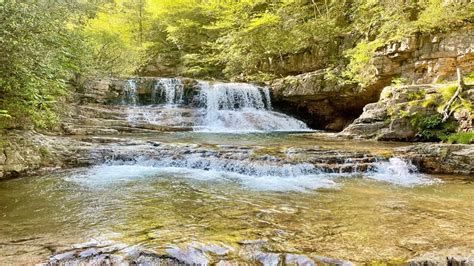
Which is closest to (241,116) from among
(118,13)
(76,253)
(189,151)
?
(189,151)

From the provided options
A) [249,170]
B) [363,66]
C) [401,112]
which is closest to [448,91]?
[401,112]

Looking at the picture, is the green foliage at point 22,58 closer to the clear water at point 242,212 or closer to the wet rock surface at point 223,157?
the wet rock surface at point 223,157

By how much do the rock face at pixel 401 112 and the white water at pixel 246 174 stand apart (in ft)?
11.7

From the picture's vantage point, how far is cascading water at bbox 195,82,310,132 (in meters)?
15.8

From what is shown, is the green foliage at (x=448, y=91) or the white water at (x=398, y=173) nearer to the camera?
the white water at (x=398, y=173)

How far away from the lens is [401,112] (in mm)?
11422

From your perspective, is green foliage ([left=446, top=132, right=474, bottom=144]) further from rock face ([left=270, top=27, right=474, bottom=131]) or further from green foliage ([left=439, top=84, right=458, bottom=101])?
rock face ([left=270, top=27, right=474, bottom=131])

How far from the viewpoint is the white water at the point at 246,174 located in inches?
270

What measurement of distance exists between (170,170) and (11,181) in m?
3.00

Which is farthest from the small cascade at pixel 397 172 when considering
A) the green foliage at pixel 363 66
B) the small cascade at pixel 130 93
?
the small cascade at pixel 130 93

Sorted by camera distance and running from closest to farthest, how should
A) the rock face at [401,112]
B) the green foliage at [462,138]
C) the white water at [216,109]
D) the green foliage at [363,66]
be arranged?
the green foliage at [462,138] < the rock face at [401,112] < the green foliage at [363,66] < the white water at [216,109]

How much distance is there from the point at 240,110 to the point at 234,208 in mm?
12081

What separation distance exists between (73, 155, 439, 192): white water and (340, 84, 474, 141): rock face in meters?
3.57

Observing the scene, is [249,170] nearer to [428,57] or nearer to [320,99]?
[428,57]
